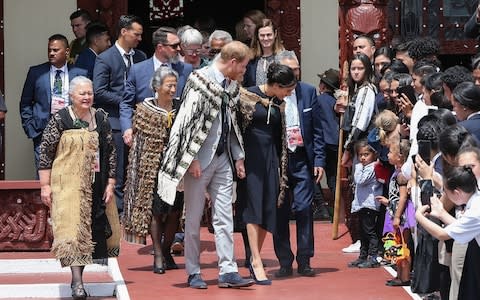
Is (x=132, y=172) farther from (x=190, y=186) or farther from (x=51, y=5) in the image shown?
(x=51, y=5)

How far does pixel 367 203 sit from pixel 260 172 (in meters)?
1.15

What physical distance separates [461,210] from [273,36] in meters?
4.66

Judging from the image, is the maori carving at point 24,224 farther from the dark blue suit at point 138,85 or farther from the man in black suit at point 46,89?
the man in black suit at point 46,89

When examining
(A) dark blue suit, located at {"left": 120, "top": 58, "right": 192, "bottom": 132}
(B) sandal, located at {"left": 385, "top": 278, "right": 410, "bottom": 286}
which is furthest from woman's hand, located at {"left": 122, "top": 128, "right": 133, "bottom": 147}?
(B) sandal, located at {"left": 385, "top": 278, "right": 410, "bottom": 286}

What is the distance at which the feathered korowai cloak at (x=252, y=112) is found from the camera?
1077cm

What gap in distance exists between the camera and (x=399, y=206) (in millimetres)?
10648

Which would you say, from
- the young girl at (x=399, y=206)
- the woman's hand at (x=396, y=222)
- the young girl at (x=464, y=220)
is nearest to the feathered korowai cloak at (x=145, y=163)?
the young girl at (x=399, y=206)

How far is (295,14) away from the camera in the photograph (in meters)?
14.7

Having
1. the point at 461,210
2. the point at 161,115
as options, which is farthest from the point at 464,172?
the point at 161,115

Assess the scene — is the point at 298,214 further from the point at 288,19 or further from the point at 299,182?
the point at 288,19

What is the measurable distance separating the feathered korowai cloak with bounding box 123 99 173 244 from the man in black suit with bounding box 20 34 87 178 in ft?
7.76

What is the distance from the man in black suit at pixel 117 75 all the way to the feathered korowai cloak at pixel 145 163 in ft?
5.40

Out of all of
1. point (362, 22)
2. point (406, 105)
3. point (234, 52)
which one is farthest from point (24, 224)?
point (362, 22)

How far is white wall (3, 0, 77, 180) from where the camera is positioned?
47.6 feet
